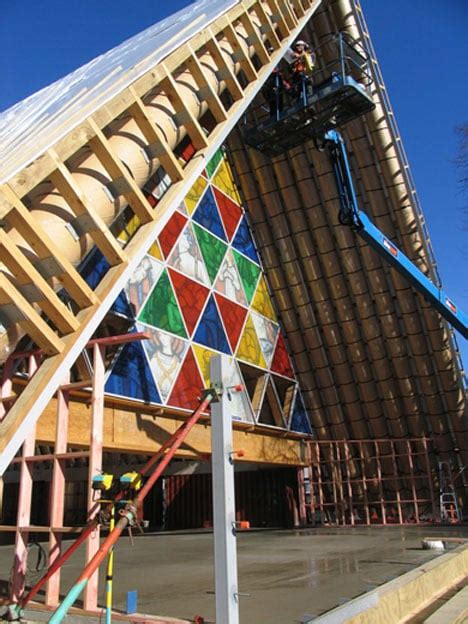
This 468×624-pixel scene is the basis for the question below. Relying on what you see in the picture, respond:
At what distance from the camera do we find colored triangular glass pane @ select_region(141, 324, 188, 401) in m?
10.4

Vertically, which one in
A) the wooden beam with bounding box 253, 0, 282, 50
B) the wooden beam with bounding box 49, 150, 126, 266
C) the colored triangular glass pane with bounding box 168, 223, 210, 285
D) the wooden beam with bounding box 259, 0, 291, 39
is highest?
the wooden beam with bounding box 259, 0, 291, 39

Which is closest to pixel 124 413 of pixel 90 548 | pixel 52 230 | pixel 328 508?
pixel 90 548

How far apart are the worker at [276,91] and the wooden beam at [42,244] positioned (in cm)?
914

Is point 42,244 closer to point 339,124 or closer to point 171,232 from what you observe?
point 171,232

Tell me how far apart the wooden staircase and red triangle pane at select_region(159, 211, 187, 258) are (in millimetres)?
5064

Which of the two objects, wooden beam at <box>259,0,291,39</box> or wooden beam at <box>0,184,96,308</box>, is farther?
wooden beam at <box>259,0,291,39</box>

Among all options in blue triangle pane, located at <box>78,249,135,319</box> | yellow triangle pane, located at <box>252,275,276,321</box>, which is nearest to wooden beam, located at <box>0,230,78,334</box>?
blue triangle pane, located at <box>78,249,135,319</box>

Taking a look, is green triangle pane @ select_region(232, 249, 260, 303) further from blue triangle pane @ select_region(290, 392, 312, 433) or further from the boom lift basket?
blue triangle pane @ select_region(290, 392, 312, 433)

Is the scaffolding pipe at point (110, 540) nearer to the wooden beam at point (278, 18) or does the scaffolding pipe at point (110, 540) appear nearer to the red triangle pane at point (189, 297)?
the wooden beam at point (278, 18)

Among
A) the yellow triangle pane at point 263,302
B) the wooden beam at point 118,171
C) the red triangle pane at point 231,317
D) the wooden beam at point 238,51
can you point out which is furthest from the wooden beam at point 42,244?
the yellow triangle pane at point 263,302

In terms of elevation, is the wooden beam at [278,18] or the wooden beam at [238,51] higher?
the wooden beam at [278,18]

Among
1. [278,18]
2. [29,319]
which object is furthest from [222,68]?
[29,319]

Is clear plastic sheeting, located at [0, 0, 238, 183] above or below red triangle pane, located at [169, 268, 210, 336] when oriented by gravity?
below

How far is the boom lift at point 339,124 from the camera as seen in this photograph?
11.5m
